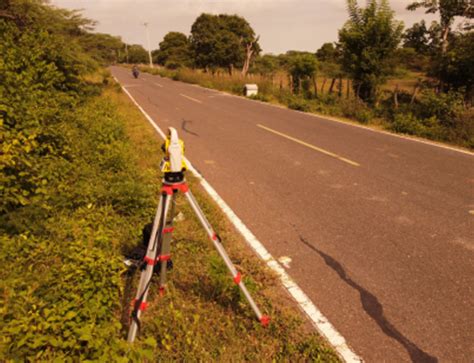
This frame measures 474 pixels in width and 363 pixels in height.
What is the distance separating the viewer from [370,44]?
45.4 feet

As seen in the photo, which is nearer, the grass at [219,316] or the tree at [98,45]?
the grass at [219,316]

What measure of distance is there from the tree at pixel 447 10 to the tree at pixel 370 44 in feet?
7.60

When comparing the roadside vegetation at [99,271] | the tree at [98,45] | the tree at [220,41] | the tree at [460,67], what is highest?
the tree at [220,41]

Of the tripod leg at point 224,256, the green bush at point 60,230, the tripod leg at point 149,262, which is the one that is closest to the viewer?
the green bush at point 60,230

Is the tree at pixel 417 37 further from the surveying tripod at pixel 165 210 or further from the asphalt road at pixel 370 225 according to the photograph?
the surveying tripod at pixel 165 210

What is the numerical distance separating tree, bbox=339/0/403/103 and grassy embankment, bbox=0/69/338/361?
12601 millimetres

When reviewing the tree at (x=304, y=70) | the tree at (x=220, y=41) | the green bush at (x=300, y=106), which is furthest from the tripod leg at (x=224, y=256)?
the tree at (x=220, y=41)

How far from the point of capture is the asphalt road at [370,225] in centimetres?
277

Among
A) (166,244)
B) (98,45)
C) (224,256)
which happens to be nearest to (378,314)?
(224,256)

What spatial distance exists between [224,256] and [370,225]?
275cm

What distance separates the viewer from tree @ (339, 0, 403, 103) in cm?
1345

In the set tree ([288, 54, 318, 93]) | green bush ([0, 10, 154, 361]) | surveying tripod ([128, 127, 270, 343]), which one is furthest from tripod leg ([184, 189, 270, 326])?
tree ([288, 54, 318, 93])

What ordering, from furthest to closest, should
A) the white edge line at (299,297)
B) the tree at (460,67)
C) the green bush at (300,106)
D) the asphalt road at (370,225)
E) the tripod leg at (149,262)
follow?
1. the green bush at (300,106)
2. the tree at (460,67)
3. the asphalt road at (370,225)
4. the white edge line at (299,297)
5. the tripod leg at (149,262)

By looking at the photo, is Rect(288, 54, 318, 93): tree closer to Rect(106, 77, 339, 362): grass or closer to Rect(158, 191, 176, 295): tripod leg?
Rect(106, 77, 339, 362): grass
